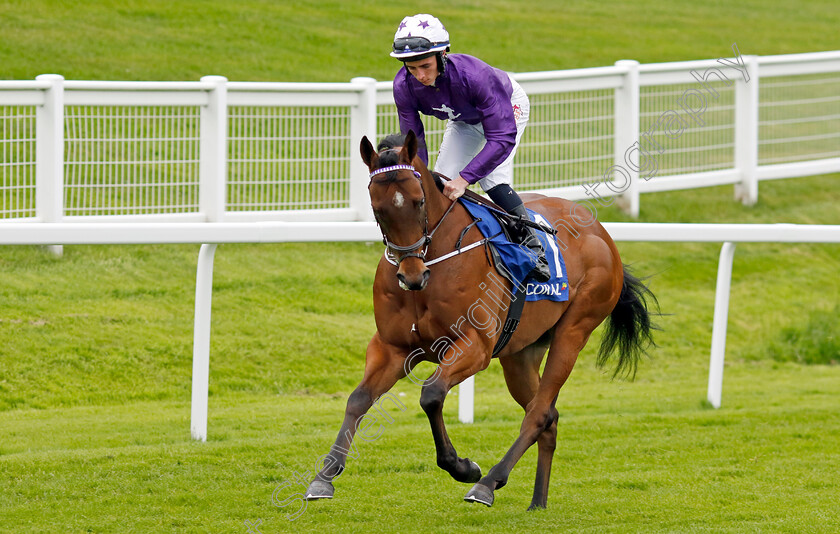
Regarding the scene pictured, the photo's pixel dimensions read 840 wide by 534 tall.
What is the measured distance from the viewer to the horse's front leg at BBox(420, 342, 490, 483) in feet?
14.1

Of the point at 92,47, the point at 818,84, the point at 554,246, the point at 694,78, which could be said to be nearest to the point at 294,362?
the point at 554,246

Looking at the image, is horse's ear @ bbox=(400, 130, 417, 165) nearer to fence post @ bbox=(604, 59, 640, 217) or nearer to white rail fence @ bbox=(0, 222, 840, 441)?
white rail fence @ bbox=(0, 222, 840, 441)

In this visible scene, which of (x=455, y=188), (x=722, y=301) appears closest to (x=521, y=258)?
(x=455, y=188)

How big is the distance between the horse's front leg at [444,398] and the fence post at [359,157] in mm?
4381

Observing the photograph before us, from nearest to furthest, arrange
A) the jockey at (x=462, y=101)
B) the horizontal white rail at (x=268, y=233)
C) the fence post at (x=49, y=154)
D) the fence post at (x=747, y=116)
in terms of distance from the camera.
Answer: the jockey at (x=462, y=101)
the horizontal white rail at (x=268, y=233)
the fence post at (x=49, y=154)
the fence post at (x=747, y=116)

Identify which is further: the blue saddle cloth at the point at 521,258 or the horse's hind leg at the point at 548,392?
the blue saddle cloth at the point at 521,258

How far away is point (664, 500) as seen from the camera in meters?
4.93

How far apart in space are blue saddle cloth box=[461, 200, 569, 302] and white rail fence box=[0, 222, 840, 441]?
34.8 inches

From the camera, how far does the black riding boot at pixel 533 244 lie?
15.9 ft

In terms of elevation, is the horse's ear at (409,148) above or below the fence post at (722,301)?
above

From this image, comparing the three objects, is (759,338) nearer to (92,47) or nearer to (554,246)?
(554,246)

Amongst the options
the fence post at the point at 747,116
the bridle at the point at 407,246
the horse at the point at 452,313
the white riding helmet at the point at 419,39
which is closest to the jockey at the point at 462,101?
the white riding helmet at the point at 419,39

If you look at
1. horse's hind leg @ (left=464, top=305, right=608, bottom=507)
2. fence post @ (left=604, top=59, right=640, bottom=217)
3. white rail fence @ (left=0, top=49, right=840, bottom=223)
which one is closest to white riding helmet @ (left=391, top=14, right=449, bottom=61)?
horse's hind leg @ (left=464, top=305, right=608, bottom=507)

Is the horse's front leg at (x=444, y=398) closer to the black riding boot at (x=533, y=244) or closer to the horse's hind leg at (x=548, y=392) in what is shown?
the horse's hind leg at (x=548, y=392)
